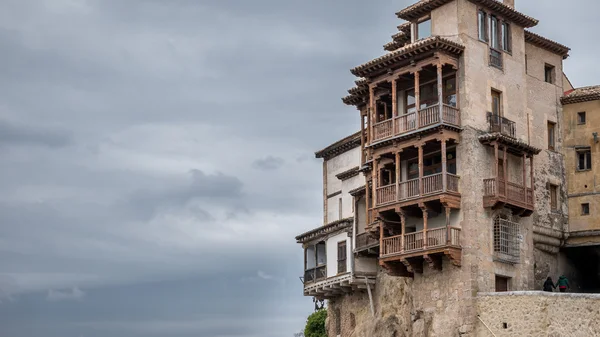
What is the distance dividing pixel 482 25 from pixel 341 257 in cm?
1706

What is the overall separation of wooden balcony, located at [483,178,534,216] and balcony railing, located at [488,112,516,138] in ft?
9.74

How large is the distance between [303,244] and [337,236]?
4.60 meters

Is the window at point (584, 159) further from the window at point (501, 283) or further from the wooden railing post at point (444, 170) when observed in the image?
the wooden railing post at point (444, 170)

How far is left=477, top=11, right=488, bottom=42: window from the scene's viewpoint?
56.2 metres

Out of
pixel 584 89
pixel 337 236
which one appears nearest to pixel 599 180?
pixel 584 89

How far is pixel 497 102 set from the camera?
5656 centimetres

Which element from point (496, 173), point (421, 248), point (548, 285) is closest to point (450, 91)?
point (496, 173)

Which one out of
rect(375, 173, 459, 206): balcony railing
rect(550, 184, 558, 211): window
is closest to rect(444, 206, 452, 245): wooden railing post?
rect(375, 173, 459, 206): balcony railing

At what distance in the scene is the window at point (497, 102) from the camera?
185 ft

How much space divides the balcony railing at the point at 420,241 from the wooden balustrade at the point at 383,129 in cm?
565

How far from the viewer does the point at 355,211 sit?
206ft

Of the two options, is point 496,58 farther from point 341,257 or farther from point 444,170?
point 341,257

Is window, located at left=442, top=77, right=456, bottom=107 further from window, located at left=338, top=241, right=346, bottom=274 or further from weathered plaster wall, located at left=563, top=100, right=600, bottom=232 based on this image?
window, located at left=338, top=241, right=346, bottom=274

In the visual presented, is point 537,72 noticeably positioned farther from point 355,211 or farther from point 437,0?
point 355,211
